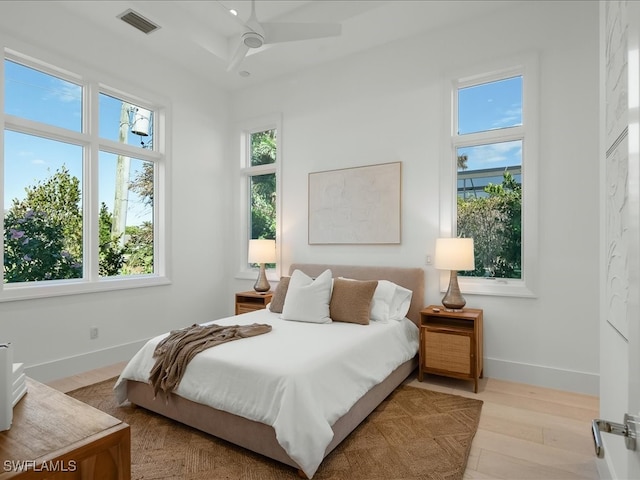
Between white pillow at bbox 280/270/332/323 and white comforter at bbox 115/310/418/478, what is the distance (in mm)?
268

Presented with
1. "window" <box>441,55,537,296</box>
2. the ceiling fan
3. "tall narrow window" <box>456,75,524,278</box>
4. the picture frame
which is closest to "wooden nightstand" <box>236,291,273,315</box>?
the picture frame

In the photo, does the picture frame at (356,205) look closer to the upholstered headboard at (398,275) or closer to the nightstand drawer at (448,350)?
the upholstered headboard at (398,275)

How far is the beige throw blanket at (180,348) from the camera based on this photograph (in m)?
2.46

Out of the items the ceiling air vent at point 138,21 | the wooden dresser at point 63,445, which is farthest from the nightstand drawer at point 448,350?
the ceiling air vent at point 138,21

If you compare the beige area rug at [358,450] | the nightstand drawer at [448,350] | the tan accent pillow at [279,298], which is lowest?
the beige area rug at [358,450]

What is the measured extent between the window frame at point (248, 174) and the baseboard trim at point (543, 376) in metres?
2.77

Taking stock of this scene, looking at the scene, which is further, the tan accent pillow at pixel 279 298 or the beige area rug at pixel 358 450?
the tan accent pillow at pixel 279 298

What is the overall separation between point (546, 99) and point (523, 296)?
1.82 metres

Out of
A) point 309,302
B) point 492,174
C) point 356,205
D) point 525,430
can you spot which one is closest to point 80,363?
point 309,302

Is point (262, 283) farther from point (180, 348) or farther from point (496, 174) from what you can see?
point (496, 174)

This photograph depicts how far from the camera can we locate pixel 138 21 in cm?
370

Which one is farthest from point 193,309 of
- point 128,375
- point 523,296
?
point 523,296

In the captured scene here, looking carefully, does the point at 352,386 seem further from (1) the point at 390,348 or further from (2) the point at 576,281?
(2) the point at 576,281

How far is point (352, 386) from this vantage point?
242 cm
